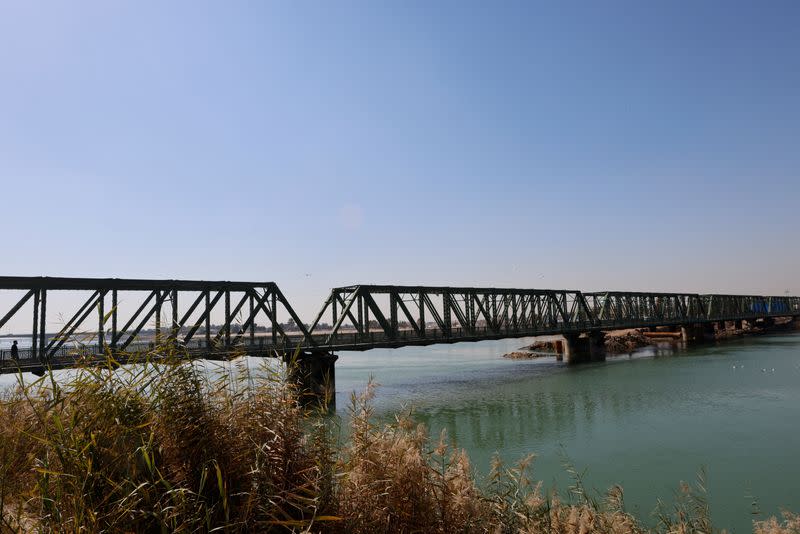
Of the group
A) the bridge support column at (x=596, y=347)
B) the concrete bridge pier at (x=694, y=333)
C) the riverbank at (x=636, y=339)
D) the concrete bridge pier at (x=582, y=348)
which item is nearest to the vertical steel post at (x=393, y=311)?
the concrete bridge pier at (x=582, y=348)

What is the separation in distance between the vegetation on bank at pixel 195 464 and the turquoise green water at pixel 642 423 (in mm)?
5213

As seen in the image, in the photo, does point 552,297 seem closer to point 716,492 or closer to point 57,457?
point 716,492

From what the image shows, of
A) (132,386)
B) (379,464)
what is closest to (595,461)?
(379,464)

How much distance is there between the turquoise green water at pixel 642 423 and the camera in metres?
16.4

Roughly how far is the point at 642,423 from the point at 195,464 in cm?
2748

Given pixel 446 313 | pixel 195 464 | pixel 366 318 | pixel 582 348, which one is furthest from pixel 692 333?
pixel 195 464

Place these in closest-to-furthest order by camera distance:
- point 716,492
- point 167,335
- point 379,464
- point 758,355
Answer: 1. point 167,335
2. point 379,464
3. point 716,492
4. point 758,355

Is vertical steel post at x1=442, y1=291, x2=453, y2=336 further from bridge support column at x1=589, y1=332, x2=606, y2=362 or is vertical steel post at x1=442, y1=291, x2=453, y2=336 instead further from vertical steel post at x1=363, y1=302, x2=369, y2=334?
bridge support column at x1=589, y1=332, x2=606, y2=362

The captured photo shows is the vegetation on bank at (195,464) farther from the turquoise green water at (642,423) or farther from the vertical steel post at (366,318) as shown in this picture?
the vertical steel post at (366,318)

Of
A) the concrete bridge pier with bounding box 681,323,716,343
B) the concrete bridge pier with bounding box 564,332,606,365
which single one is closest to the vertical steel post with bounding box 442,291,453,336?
the concrete bridge pier with bounding box 564,332,606,365

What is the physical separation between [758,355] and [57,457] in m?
78.7

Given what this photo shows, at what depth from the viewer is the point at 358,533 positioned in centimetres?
529

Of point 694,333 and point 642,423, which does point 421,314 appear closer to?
point 642,423

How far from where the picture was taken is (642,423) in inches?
1037
